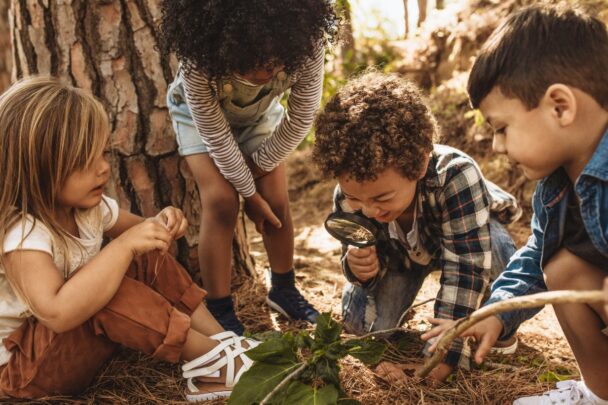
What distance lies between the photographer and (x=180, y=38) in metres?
2.02

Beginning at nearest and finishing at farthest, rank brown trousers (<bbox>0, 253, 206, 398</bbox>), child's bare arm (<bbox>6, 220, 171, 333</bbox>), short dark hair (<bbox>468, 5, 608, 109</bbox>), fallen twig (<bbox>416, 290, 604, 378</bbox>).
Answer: fallen twig (<bbox>416, 290, 604, 378</bbox>), short dark hair (<bbox>468, 5, 608, 109</bbox>), child's bare arm (<bbox>6, 220, 171, 333</bbox>), brown trousers (<bbox>0, 253, 206, 398</bbox>)

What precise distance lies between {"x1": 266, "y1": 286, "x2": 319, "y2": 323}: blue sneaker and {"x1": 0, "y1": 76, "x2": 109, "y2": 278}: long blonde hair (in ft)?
3.54

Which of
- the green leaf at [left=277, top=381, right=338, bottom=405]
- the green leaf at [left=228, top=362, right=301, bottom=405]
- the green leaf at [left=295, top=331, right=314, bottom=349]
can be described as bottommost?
the green leaf at [left=277, top=381, right=338, bottom=405]

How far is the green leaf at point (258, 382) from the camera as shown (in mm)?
1600

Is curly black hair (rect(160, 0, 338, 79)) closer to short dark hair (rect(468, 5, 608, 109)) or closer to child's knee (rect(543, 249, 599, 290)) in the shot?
short dark hair (rect(468, 5, 608, 109))

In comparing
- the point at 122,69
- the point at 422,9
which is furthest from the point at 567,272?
the point at 422,9

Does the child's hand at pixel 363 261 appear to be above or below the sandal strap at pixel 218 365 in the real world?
above

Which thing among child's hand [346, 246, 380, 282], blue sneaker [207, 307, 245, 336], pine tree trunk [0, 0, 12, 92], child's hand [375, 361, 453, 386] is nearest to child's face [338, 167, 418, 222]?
child's hand [346, 246, 380, 282]

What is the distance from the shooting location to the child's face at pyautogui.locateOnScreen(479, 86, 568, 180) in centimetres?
150

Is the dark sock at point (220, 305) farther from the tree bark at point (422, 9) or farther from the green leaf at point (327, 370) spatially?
the tree bark at point (422, 9)

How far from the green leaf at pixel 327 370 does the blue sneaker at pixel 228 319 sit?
71cm

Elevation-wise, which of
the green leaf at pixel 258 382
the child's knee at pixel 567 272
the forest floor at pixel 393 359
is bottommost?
the forest floor at pixel 393 359

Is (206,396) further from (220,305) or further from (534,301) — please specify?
(534,301)

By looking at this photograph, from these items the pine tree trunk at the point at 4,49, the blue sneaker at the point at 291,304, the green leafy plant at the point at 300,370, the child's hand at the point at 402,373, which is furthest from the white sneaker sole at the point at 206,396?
the pine tree trunk at the point at 4,49
